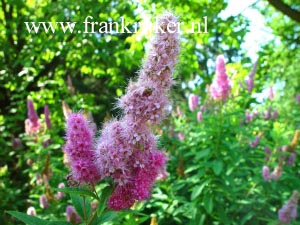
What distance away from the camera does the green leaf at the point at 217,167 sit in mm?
3549

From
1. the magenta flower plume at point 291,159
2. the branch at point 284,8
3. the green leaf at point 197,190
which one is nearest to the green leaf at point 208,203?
the green leaf at point 197,190

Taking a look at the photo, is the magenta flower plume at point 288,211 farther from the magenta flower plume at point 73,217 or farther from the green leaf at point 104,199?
the green leaf at point 104,199

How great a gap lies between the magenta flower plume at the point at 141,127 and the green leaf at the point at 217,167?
2153 mm

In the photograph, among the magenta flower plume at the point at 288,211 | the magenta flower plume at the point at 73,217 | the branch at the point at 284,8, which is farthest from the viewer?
the branch at the point at 284,8

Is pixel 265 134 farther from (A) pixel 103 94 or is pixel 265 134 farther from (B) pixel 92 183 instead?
(A) pixel 103 94

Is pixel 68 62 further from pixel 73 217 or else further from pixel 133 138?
pixel 133 138

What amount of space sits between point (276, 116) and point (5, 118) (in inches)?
155

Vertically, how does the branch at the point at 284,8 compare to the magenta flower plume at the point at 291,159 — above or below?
above

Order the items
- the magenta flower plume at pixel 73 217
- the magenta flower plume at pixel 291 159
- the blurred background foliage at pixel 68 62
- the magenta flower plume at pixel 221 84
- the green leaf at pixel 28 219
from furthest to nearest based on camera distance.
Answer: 1. the blurred background foliage at pixel 68 62
2. the magenta flower plume at pixel 291 159
3. the magenta flower plume at pixel 221 84
4. the magenta flower plume at pixel 73 217
5. the green leaf at pixel 28 219

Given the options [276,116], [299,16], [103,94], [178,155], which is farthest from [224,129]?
[103,94]

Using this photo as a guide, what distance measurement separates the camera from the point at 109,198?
148 cm

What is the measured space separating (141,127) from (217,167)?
7.69 ft

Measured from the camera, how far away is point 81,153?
1.49m

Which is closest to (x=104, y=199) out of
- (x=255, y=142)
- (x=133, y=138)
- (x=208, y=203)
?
(x=133, y=138)
